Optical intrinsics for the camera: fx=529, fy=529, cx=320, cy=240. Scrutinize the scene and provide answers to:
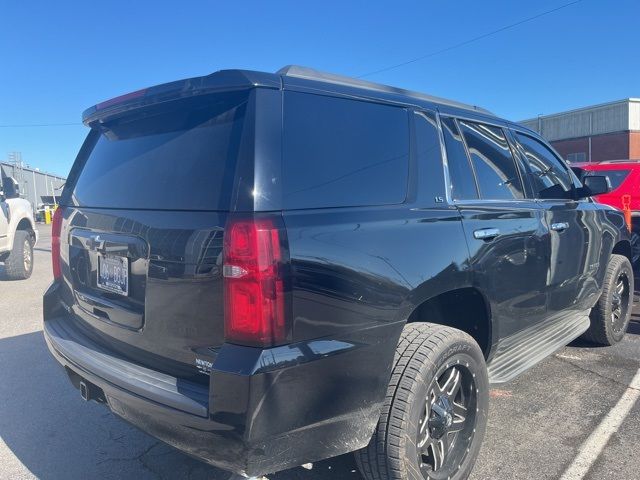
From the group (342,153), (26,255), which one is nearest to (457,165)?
(342,153)

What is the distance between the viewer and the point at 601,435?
10.7 feet

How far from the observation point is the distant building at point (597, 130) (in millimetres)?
30567

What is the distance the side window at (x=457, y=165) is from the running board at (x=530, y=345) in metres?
0.93

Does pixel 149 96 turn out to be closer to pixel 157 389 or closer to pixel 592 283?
pixel 157 389

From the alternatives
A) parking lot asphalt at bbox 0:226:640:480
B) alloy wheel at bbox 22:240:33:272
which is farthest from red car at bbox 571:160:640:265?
alloy wheel at bbox 22:240:33:272

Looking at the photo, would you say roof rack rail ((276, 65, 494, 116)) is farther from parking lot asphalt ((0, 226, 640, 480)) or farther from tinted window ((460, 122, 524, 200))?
parking lot asphalt ((0, 226, 640, 480))

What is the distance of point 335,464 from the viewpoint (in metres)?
2.95

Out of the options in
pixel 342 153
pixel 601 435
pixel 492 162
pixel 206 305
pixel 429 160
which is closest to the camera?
pixel 206 305

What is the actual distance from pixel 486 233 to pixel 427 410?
1002 millimetres

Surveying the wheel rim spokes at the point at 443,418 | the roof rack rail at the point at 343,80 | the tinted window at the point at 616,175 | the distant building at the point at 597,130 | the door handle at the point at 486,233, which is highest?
the distant building at the point at 597,130

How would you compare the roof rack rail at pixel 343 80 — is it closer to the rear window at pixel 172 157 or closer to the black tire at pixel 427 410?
the rear window at pixel 172 157

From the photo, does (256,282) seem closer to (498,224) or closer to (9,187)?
(498,224)

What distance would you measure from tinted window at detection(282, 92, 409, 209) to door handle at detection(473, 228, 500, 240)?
0.53 meters

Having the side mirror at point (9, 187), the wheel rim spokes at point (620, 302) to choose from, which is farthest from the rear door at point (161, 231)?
the side mirror at point (9, 187)
